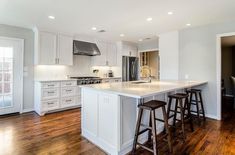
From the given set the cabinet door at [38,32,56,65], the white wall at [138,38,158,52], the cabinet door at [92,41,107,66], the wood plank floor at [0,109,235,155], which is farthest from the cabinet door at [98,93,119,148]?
the white wall at [138,38,158,52]

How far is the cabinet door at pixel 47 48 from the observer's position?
441cm

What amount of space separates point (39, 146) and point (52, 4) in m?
2.50

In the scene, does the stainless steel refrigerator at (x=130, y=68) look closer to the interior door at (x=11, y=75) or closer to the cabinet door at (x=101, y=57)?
the cabinet door at (x=101, y=57)

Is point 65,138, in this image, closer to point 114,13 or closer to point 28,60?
point 114,13

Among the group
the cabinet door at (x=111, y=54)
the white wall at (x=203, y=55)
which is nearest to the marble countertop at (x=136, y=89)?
the white wall at (x=203, y=55)

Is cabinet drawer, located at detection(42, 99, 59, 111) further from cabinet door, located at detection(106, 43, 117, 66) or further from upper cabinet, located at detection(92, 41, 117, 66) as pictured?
cabinet door, located at detection(106, 43, 117, 66)

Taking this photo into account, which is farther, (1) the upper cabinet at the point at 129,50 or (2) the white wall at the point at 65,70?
(1) the upper cabinet at the point at 129,50

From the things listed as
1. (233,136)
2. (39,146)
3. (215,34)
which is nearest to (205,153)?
(233,136)

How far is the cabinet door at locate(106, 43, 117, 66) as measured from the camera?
6320mm

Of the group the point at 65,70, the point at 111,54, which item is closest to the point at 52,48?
the point at 65,70

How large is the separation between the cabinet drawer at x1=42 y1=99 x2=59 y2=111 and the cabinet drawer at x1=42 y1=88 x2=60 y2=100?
0.41 feet

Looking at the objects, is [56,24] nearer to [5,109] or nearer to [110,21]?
[110,21]

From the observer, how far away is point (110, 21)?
3.86 m

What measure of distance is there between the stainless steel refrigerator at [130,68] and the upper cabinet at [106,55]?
0.44 m
